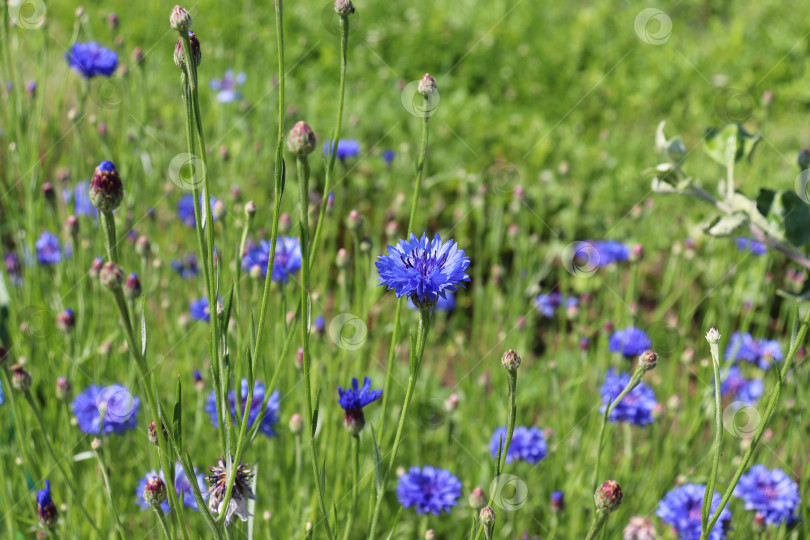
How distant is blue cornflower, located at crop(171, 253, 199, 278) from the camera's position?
1.75 meters

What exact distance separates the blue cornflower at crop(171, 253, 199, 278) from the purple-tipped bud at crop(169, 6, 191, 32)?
3.64 ft

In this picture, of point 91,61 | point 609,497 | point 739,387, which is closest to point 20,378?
point 609,497

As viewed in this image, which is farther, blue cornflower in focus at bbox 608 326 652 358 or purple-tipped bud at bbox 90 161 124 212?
blue cornflower in focus at bbox 608 326 652 358

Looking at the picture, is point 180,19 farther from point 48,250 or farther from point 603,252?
point 603,252

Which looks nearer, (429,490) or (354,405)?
(354,405)

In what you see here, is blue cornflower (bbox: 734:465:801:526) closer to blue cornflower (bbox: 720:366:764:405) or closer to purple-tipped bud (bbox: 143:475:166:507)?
blue cornflower (bbox: 720:366:764:405)

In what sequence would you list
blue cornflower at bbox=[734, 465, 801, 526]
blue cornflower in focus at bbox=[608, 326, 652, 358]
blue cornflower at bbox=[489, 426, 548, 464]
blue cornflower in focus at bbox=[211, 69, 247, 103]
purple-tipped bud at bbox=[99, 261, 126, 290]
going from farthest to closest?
blue cornflower in focus at bbox=[211, 69, 247, 103], blue cornflower in focus at bbox=[608, 326, 652, 358], blue cornflower at bbox=[489, 426, 548, 464], blue cornflower at bbox=[734, 465, 801, 526], purple-tipped bud at bbox=[99, 261, 126, 290]

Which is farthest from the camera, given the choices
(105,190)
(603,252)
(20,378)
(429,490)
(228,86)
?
(228,86)

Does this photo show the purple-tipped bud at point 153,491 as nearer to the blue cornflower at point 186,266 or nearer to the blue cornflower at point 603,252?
the blue cornflower at point 186,266

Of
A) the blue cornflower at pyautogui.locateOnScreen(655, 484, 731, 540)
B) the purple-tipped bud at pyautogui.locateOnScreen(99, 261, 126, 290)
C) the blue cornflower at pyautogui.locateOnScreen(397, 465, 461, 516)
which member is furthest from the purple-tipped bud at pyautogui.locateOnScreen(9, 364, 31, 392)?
the blue cornflower at pyautogui.locateOnScreen(655, 484, 731, 540)

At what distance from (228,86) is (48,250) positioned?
96 cm

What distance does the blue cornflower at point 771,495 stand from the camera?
1208 mm

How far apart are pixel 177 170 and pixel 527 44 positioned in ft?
6.49

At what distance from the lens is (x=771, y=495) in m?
1.23
